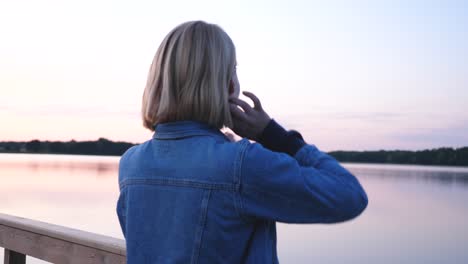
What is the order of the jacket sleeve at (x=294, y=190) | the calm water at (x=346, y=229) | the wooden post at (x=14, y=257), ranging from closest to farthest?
the jacket sleeve at (x=294, y=190), the wooden post at (x=14, y=257), the calm water at (x=346, y=229)

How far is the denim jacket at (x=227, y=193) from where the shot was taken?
0.96m

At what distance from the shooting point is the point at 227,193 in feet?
3.23

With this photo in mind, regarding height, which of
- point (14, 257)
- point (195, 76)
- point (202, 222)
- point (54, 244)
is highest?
→ point (195, 76)

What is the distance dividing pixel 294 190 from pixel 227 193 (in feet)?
0.40

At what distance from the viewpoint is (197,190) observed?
1007mm

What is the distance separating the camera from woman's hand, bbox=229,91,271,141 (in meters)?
1.08

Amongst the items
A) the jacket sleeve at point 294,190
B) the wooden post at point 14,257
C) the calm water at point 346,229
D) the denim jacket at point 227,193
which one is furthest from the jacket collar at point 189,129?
the calm water at point 346,229

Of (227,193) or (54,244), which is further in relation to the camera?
(54,244)

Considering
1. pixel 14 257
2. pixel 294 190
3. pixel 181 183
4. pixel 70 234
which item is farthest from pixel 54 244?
pixel 294 190

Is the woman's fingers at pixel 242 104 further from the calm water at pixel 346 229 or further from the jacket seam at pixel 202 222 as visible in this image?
the calm water at pixel 346 229

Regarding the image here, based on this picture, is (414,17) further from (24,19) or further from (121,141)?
(121,141)

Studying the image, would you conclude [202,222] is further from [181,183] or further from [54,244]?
[54,244]

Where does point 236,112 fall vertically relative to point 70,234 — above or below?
above

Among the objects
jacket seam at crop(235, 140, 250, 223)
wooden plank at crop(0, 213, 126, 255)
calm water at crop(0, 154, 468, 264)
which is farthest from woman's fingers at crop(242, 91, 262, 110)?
calm water at crop(0, 154, 468, 264)
